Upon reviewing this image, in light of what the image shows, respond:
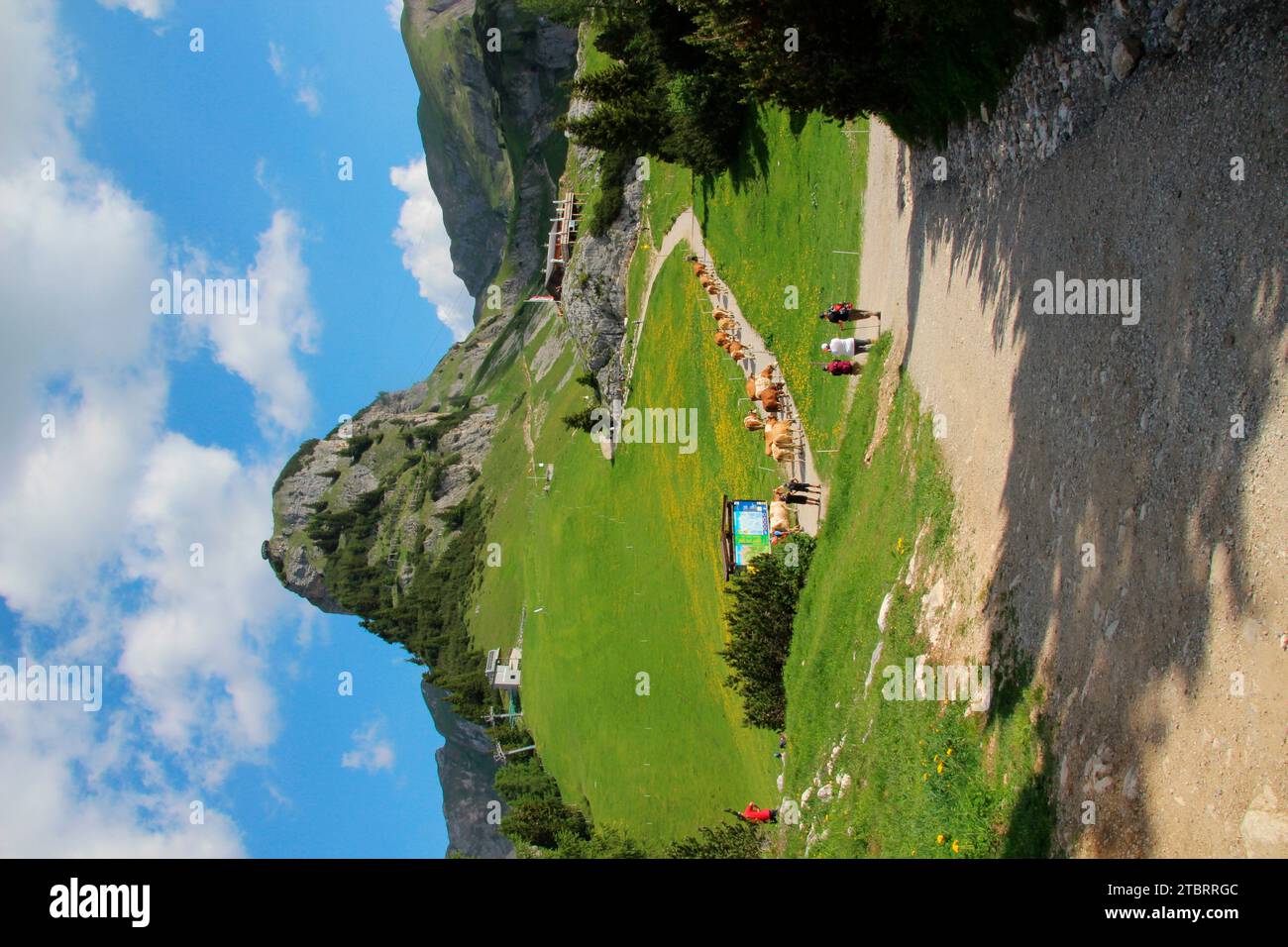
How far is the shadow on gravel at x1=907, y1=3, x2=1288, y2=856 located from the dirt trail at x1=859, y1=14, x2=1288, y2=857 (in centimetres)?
3

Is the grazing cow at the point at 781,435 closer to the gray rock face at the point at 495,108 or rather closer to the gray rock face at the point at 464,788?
the gray rock face at the point at 495,108

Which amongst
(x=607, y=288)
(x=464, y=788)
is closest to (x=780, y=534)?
(x=607, y=288)

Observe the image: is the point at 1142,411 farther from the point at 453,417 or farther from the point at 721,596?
the point at 453,417

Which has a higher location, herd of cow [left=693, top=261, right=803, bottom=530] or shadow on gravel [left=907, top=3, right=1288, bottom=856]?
herd of cow [left=693, top=261, right=803, bottom=530]

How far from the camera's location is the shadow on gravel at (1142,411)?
11.1 m

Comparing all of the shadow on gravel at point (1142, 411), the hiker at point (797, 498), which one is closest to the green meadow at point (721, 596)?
the hiker at point (797, 498)

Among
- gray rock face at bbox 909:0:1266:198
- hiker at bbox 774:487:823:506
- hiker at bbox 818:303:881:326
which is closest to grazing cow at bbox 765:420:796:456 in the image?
hiker at bbox 774:487:823:506

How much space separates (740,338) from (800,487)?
1131 cm

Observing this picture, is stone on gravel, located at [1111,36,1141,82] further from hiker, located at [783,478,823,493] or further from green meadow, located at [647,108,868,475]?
hiker, located at [783,478,823,493]

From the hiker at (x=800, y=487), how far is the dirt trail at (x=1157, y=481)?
1243cm

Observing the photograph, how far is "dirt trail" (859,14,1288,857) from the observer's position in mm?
10258

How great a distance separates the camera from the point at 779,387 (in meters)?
35.3
